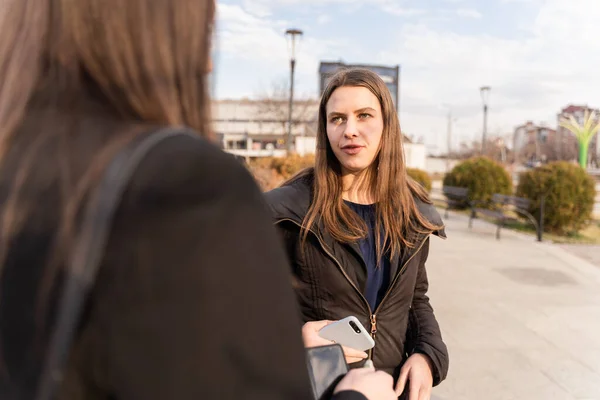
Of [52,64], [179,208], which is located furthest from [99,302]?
[52,64]

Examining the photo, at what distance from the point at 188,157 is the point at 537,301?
674 cm

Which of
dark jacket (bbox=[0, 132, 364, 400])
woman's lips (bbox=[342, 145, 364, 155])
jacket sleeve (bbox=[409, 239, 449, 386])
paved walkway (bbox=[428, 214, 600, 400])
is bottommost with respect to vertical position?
paved walkway (bbox=[428, 214, 600, 400])

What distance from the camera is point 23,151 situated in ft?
2.18

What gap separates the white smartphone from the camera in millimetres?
1497

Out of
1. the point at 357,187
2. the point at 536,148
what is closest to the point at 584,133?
the point at 357,187

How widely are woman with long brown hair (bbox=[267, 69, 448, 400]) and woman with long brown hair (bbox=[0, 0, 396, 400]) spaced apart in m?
1.01

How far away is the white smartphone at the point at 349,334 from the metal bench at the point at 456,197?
529 inches

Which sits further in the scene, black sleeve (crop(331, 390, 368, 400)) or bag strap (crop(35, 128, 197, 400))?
black sleeve (crop(331, 390, 368, 400))

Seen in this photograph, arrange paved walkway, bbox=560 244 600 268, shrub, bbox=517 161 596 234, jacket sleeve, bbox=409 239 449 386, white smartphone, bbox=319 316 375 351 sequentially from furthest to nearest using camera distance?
shrub, bbox=517 161 596 234, paved walkway, bbox=560 244 600 268, jacket sleeve, bbox=409 239 449 386, white smartphone, bbox=319 316 375 351

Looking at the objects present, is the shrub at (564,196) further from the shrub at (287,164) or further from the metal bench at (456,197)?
the shrub at (287,164)

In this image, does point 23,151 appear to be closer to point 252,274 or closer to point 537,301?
point 252,274

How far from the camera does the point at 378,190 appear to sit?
211 cm

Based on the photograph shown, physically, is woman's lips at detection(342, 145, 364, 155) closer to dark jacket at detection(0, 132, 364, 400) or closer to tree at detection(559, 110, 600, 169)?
dark jacket at detection(0, 132, 364, 400)

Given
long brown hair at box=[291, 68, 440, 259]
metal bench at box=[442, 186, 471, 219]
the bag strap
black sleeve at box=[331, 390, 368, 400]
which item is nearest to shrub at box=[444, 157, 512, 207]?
metal bench at box=[442, 186, 471, 219]
